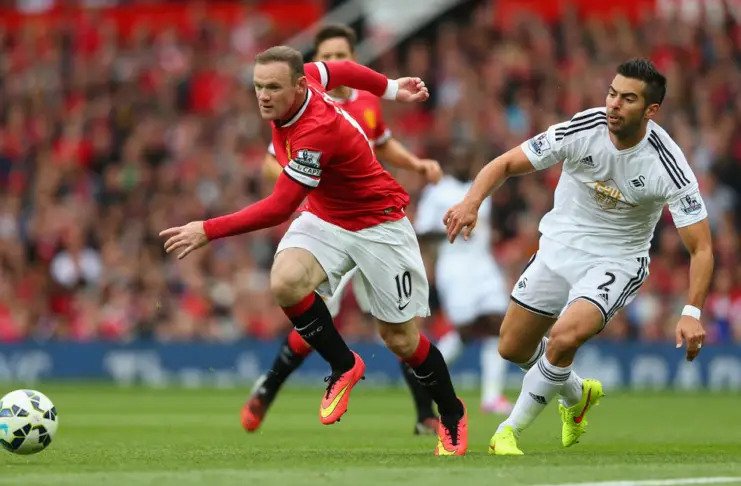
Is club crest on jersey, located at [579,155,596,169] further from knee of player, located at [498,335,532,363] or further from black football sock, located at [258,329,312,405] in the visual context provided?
black football sock, located at [258,329,312,405]

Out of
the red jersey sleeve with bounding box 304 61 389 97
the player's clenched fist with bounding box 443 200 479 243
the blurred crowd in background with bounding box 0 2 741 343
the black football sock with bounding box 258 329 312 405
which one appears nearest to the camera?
the player's clenched fist with bounding box 443 200 479 243

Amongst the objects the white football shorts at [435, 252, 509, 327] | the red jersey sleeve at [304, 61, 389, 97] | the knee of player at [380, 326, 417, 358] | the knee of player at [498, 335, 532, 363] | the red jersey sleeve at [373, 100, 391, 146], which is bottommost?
the white football shorts at [435, 252, 509, 327]

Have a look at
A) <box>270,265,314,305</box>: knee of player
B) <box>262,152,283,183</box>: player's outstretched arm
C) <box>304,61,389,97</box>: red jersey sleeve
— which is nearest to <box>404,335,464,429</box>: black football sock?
<box>270,265,314,305</box>: knee of player

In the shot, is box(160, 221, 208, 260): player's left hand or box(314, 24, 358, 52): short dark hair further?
box(314, 24, 358, 52): short dark hair

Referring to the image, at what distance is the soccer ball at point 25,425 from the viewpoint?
29.4 feet

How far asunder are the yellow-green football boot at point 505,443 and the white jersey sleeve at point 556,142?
164cm

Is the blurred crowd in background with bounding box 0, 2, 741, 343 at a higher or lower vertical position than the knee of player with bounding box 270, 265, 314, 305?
lower

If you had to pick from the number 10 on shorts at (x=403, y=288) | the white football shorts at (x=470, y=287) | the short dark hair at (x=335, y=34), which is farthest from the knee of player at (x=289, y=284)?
the white football shorts at (x=470, y=287)

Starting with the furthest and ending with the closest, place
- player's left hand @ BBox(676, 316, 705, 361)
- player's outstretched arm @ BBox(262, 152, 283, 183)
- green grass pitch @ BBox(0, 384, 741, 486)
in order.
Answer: player's outstretched arm @ BBox(262, 152, 283, 183) < player's left hand @ BBox(676, 316, 705, 361) < green grass pitch @ BBox(0, 384, 741, 486)

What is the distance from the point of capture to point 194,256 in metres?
21.8

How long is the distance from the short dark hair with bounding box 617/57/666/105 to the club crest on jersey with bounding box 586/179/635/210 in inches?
23.9

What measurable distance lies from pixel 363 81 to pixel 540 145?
1514mm

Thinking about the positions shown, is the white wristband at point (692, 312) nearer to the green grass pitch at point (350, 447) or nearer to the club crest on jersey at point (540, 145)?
the green grass pitch at point (350, 447)

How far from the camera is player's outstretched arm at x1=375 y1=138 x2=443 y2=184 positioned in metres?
11.4
